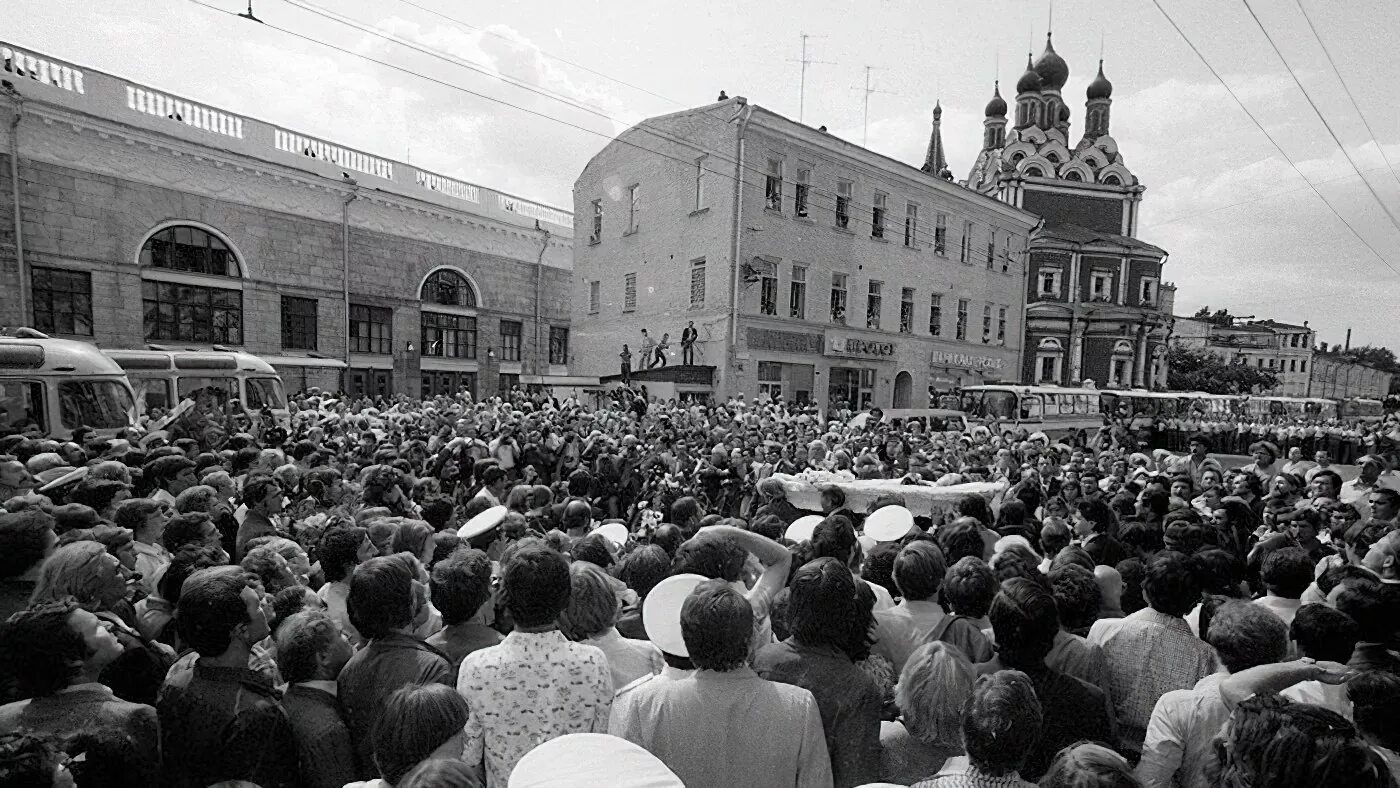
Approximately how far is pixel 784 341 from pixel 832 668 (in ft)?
72.8

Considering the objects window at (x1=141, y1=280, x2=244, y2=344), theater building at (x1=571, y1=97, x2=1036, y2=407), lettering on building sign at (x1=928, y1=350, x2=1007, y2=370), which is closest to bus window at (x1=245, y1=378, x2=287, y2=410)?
window at (x1=141, y1=280, x2=244, y2=344)

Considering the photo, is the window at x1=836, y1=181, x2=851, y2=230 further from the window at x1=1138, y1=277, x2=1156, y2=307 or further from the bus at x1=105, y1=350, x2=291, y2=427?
the window at x1=1138, y1=277, x2=1156, y2=307

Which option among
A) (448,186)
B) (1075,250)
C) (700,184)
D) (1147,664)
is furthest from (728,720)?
(1075,250)

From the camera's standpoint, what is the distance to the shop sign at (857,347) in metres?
26.0

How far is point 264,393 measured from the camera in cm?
1609

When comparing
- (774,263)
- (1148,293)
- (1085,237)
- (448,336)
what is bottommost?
(448,336)

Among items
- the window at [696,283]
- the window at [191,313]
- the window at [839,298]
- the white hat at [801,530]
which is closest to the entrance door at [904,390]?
the window at [839,298]

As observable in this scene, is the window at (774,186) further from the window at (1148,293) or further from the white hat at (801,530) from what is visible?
the window at (1148,293)

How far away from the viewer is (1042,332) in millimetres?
45656

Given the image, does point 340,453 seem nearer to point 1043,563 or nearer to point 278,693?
point 278,693

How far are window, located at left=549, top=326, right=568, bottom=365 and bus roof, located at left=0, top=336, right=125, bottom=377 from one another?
23841mm

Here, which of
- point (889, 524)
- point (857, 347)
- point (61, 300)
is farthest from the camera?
point (857, 347)

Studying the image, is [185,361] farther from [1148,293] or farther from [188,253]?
[1148,293]

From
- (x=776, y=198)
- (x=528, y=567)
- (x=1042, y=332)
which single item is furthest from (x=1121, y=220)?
(x=528, y=567)
